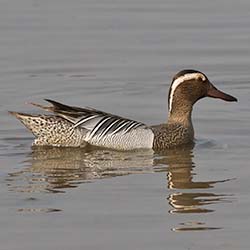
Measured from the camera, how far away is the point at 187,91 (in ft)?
46.1

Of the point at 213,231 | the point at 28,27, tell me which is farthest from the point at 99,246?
the point at 28,27

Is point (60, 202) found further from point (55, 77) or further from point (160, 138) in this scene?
point (55, 77)

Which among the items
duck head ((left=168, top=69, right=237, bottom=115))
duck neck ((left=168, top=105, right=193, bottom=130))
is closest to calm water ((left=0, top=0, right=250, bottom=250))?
duck neck ((left=168, top=105, right=193, bottom=130))

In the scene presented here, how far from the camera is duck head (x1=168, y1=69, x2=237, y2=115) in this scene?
550 inches

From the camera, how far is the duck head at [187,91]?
1398 centimetres

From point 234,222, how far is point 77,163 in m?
3.20

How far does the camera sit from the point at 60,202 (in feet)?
34.9

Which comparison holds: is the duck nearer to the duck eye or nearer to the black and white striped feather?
the black and white striped feather

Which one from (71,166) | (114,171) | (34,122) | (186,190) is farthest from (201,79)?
(186,190)

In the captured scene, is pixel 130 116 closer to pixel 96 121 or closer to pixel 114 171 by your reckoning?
pixel 96 121

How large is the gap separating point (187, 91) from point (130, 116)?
34.4 inches

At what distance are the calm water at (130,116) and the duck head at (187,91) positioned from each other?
1.23 ft

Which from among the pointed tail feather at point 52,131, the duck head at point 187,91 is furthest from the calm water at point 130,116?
the duck head at point 187,91

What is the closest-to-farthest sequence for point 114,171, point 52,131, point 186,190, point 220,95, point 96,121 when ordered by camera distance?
point 186,190, point 114,171, point 96,121, point 52,131, point 220,95
